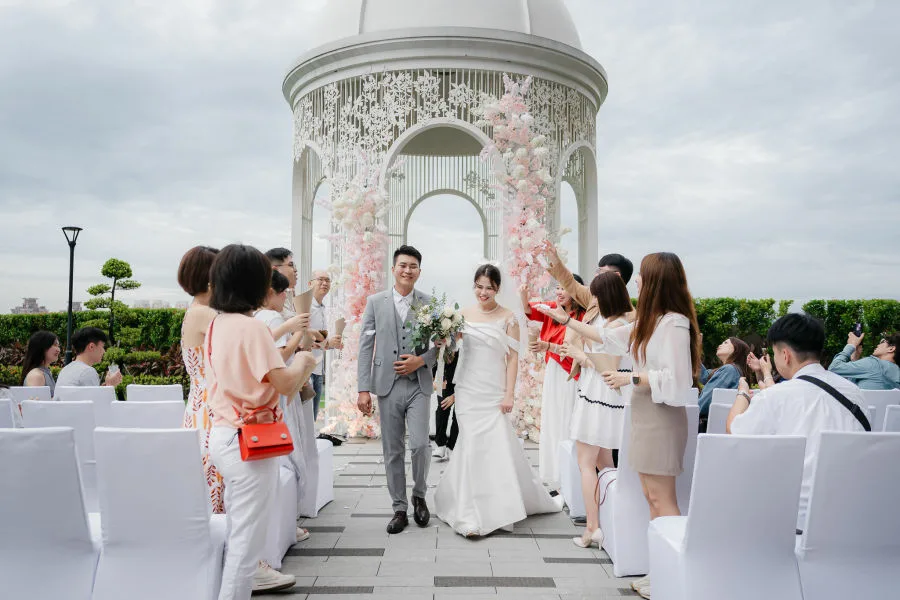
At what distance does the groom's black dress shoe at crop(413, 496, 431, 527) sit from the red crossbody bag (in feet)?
7.50

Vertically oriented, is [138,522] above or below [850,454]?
below

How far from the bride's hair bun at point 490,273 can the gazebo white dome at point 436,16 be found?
5195mm

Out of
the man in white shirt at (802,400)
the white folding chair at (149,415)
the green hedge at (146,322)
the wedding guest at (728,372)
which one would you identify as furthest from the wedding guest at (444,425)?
the green hedge at (146,322)

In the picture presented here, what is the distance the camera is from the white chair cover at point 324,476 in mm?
5258

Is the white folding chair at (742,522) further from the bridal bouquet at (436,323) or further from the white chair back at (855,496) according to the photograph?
the bridal bouquet at (436,323)

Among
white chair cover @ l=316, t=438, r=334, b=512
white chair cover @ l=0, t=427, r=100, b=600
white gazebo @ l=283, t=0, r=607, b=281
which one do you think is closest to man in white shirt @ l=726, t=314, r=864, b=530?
white chair cover @ l=0, t=427, r=100, b=600

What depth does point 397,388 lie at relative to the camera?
15.7ft

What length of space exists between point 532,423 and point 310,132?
5004 mm

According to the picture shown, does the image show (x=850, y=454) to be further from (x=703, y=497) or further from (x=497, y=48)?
(x=497, y=48)

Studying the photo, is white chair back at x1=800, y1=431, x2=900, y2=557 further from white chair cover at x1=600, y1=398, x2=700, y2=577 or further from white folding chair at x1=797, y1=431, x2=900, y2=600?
white chair cover at x1=600, y1=398, x2=700, y2=577

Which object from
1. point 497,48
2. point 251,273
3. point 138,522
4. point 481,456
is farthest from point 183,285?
point 497,48

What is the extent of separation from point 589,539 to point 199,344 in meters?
2.70

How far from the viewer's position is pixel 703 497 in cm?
269

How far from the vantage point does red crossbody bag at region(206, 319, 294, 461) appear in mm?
2670
